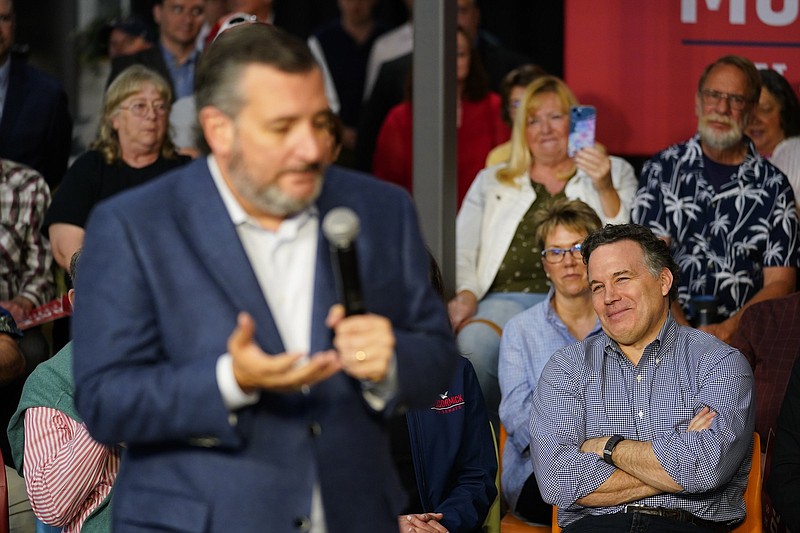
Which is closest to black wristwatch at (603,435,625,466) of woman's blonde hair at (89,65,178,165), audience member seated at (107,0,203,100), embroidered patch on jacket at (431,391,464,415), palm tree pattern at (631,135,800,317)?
embroidered patch on jacket at (431,391,464,415)

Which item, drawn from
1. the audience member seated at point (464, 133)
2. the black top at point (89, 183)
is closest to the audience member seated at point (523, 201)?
the audience member seated at point (464, 133)

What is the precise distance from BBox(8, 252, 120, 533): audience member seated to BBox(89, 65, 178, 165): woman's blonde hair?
7.01ft

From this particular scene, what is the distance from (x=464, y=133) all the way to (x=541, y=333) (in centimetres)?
205

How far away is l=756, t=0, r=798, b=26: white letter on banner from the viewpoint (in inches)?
209

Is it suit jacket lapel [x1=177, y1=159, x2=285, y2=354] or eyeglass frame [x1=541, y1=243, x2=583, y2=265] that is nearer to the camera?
suit jacket lapel [x1=177, y1=159, x2=285, y2=354]

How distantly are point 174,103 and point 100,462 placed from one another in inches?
129

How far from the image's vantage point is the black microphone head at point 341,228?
1736 millimetres

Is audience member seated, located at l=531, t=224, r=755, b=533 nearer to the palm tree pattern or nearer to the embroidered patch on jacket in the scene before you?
the embroidered patch on jacket

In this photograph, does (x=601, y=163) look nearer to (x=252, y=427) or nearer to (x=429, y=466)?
(x=429, y=466)

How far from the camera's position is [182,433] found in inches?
69.4

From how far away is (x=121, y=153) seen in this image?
5.09 m

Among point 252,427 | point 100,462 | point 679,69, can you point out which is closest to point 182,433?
point 252,427

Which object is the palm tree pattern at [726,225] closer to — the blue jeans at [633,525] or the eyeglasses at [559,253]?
the eyeglasses at [559,253]

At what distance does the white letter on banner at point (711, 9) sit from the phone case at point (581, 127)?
2.79 feet
